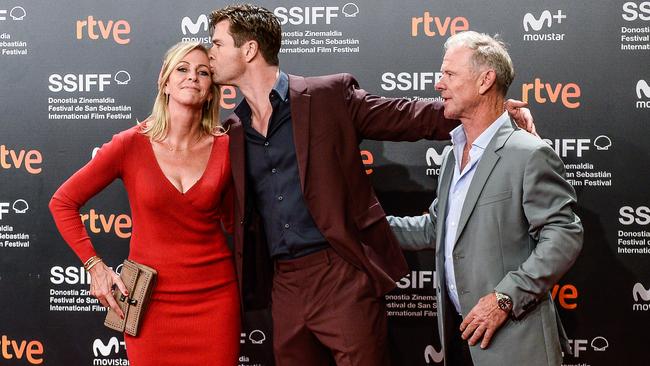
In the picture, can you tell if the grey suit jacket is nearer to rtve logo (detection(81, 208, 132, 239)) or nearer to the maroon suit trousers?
the maroon suit trousers

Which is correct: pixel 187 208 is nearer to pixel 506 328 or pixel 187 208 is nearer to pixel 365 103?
pixel 365 103

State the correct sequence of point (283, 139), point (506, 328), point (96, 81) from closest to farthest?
point (506, 328)
point (283, 139)
point (96, 81)

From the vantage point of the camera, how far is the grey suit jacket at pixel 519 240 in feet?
6.75

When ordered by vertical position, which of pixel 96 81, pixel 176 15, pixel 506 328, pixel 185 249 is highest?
pixel 176 15

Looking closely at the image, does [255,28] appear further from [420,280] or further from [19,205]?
[19,205]

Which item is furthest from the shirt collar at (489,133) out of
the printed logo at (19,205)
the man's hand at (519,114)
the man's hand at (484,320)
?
the printed logo at (19,205)

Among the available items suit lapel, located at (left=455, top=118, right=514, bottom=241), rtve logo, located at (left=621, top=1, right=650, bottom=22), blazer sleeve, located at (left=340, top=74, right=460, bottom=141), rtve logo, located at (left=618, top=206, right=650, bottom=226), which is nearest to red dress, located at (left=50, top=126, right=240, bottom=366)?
blazer sleeve, located at (left=340, top=74, right=460, bottom=141)

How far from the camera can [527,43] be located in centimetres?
335

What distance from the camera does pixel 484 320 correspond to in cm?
211

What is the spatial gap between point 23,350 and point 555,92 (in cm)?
327

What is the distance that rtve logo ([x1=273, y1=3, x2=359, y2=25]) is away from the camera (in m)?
3.43

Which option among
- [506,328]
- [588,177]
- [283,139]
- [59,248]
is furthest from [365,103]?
[59,248]

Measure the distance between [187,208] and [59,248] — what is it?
1.42 m

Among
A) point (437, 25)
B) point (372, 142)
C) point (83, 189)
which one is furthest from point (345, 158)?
point (437, 25)
